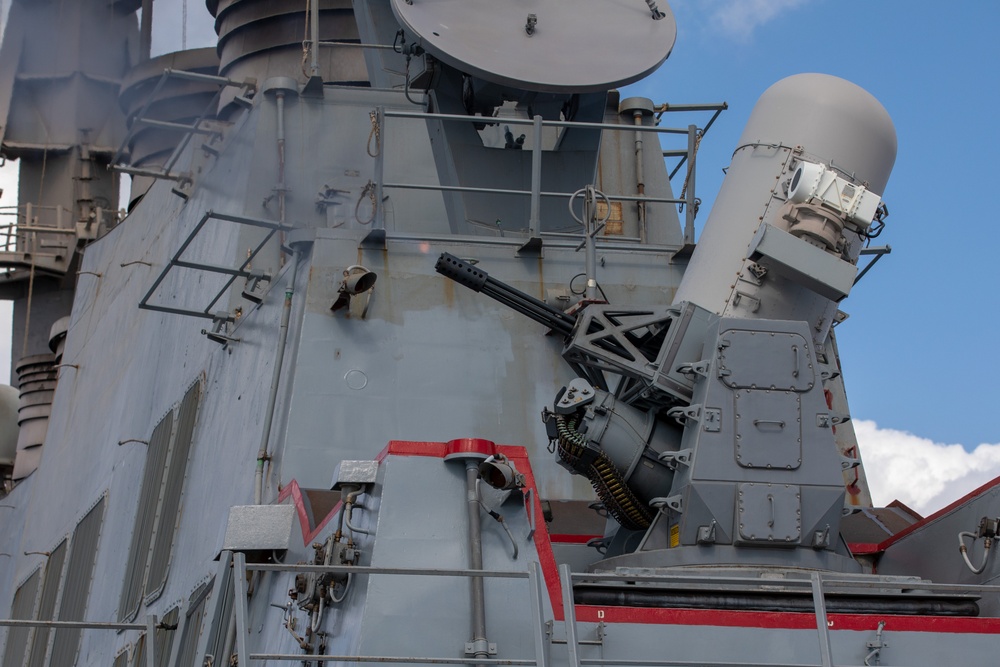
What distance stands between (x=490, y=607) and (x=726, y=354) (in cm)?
187

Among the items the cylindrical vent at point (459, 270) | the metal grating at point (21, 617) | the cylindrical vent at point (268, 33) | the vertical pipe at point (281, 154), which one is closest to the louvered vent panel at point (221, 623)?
the cylindrical vent at point (459, 270)

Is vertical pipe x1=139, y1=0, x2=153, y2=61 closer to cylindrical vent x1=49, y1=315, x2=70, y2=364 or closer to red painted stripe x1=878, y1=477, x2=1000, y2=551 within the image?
cylindrical vent x1=49, y1=315, x2=70, y2=364

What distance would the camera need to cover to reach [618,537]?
7848mm

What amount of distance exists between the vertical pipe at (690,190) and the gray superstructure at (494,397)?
1.0 inches

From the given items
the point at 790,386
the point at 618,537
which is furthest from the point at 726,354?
the point at 618,537

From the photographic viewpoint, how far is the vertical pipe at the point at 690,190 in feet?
32.4

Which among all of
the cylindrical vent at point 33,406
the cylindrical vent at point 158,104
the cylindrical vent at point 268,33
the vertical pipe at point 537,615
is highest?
the cylindrical vent at point 158,104

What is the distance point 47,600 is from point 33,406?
16.6 ft

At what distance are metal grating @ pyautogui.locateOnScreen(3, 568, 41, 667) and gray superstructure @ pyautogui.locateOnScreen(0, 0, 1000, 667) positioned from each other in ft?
0.31

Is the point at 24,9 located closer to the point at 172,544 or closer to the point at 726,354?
the point at 172,544

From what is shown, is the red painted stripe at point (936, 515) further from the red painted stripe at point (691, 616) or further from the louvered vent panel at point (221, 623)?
the louvered vent panel at point (221, 623)

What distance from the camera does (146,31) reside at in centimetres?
2189

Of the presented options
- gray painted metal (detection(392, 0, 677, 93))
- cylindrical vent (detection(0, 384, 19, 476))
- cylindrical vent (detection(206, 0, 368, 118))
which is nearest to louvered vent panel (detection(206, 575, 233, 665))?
gray painted metal (detection(392, 0, 677, 93))

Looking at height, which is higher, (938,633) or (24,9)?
(24,9)
